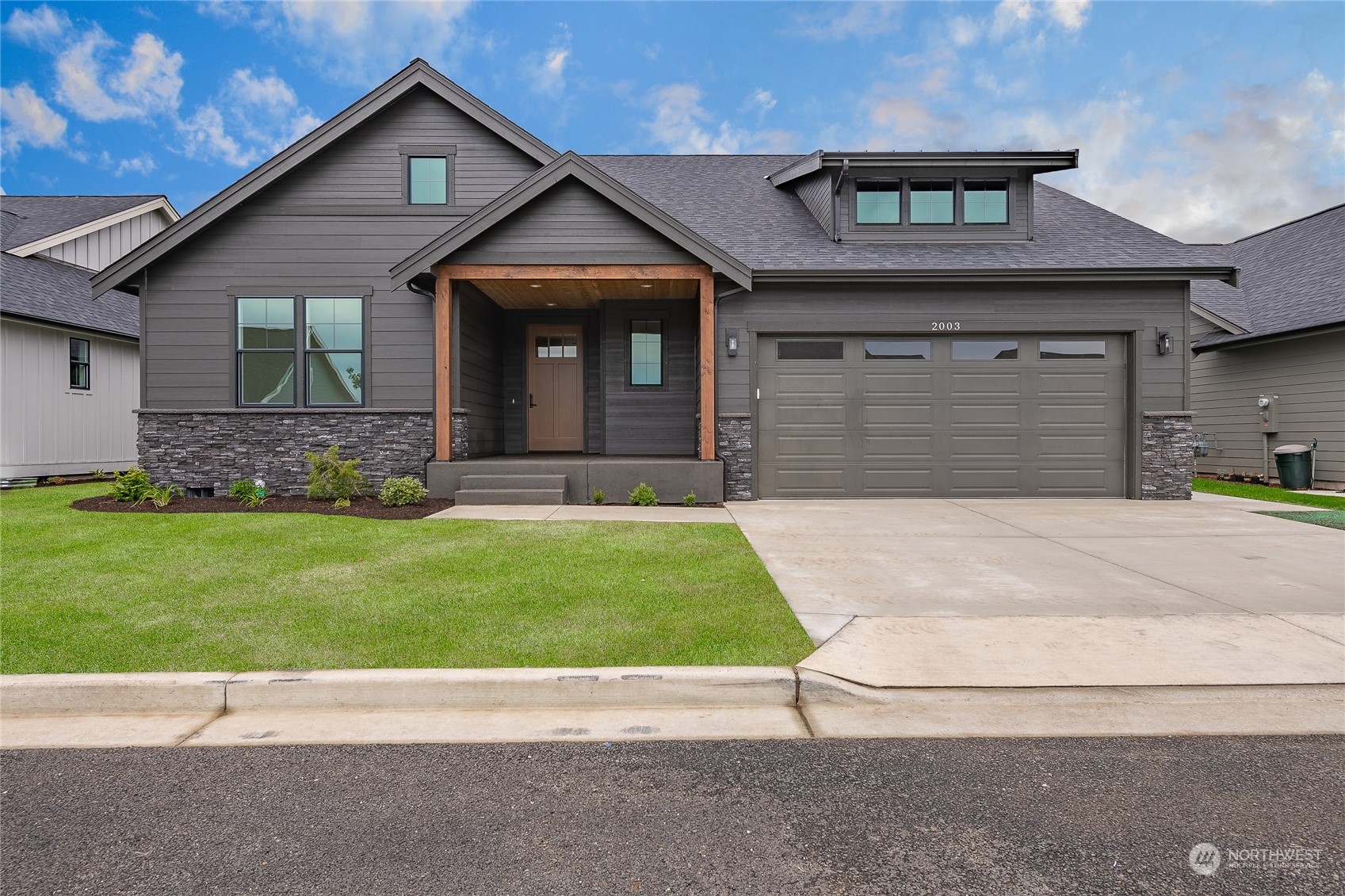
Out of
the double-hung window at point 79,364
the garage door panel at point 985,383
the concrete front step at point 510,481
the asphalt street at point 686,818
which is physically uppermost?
the double-hung window at point 79,364

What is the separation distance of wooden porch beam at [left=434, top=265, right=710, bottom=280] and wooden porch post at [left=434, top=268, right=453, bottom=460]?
0.24m

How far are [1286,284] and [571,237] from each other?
55.6 feet

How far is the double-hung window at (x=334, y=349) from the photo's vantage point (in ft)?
35.7

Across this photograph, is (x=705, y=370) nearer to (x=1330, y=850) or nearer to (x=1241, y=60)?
(x=1330, y=850)

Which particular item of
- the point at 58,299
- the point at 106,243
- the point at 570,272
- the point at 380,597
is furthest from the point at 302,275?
the point at 106,243

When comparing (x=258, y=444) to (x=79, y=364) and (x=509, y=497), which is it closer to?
(x=509, y=497)

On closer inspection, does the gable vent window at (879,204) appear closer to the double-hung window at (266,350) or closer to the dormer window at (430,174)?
the dormer window at (430,174)

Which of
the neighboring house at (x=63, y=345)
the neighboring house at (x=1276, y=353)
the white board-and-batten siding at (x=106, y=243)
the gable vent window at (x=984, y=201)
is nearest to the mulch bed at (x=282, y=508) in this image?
the neighboring house at (x=63, y=345)

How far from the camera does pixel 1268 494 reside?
39.5 feet

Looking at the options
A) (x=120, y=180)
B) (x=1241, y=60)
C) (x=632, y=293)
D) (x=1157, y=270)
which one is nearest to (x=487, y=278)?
(x=632, y=293)

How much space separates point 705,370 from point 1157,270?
7.39 meters

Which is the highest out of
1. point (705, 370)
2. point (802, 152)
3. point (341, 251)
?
point (802, 152)

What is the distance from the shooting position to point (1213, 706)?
10.8ft

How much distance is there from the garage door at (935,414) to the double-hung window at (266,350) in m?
8.01
